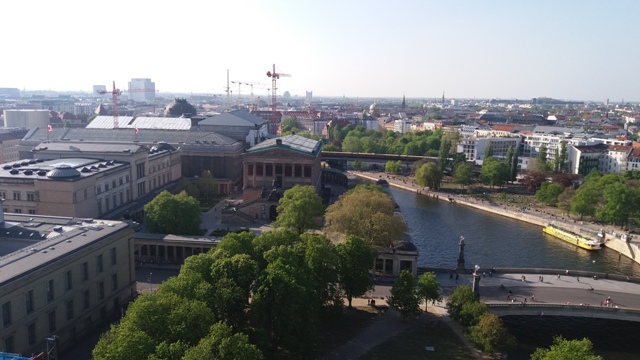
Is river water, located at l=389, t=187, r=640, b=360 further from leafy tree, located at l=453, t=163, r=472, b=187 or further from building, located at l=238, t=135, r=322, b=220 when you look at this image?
building, located at l=238, t=135, r=322, b=220

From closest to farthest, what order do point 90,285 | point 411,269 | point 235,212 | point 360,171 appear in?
point 90,285 < point 411,269 < point 235,212 < point 360,171

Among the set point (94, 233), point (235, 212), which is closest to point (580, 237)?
point (235, 212)

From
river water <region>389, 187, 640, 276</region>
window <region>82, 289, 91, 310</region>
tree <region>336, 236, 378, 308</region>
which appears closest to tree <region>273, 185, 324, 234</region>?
tree <region>336, 236, 378, 308</region>

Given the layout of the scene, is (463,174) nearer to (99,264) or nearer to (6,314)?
(99,264)

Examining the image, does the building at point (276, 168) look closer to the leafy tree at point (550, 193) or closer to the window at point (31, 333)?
the leafy tree at point (550, 193)

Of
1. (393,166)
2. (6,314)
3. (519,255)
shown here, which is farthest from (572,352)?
(393,166)

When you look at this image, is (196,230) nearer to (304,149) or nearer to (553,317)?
(304,149)

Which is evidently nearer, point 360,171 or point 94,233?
point 94,233
